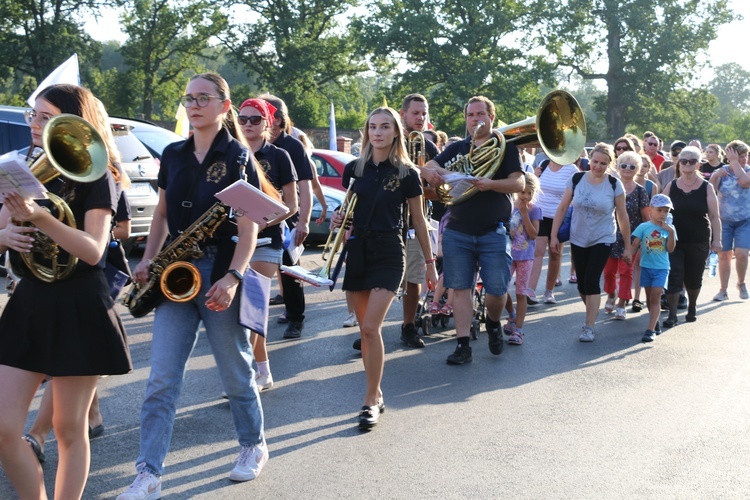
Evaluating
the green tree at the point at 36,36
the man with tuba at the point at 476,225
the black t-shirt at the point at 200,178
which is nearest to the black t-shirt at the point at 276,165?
the man with tuba at the point at 476,225

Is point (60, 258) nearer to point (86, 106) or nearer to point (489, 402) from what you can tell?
point (86, 106)

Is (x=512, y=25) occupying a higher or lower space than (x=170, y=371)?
higher

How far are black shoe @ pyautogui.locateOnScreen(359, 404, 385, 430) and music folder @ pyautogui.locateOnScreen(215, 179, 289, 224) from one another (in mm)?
1786

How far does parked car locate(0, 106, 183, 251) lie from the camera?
11.7 m

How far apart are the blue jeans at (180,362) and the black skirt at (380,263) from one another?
52.4 inches

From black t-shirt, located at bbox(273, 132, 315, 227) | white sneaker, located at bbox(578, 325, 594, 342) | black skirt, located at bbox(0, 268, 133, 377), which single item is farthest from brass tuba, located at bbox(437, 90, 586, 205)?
black skirt, located at bbox(0, 268, 133, 377)

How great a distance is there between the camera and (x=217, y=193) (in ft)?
13.4

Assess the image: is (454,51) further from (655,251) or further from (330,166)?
(655,251)

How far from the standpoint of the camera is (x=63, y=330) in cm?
361

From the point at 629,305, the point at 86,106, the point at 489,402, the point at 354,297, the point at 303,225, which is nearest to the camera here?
the point at 86,106

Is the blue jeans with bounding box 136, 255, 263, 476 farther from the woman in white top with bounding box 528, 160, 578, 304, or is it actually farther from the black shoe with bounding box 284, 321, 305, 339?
the woman in white top with bounding box 528, 160, 578, 304

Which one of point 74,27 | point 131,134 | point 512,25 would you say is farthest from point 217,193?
point 512,25

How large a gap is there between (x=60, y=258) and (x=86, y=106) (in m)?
0.64

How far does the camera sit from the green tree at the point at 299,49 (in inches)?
1807
